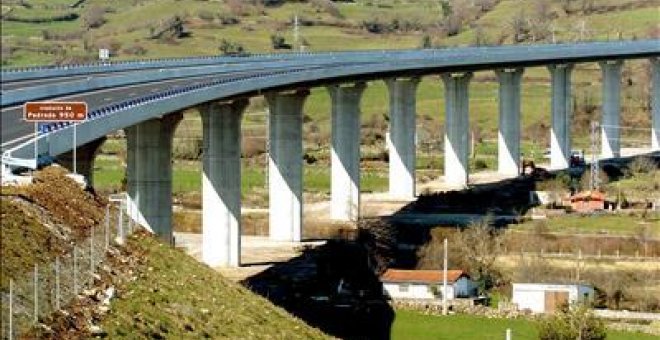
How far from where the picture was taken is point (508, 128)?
383 ft

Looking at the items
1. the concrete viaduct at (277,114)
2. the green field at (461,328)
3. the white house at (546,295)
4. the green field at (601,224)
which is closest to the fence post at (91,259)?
the concrete viaduct at (277,114)

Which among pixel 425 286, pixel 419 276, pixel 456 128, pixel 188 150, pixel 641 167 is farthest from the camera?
pixel 188 150

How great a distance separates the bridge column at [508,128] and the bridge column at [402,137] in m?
12.5

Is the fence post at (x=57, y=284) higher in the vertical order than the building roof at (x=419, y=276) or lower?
higher

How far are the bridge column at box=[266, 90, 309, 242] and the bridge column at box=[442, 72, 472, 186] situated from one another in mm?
25232

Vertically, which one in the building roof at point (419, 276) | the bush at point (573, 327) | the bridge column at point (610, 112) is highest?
the bridge column at point (610, 112)

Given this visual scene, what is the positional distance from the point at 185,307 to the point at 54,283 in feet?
13.8

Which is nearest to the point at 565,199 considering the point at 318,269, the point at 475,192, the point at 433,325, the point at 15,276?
the point at 475,192

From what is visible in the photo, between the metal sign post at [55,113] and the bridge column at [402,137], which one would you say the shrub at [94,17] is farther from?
the metal sign post at [55,113]

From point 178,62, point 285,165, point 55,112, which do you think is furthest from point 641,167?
point 55,112

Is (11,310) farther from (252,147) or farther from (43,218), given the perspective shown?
(252,147)

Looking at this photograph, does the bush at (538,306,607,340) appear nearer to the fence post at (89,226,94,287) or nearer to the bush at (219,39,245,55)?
the fence post at (89,226,94,287)

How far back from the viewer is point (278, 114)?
3339 inches

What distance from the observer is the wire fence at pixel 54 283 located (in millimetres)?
24172
